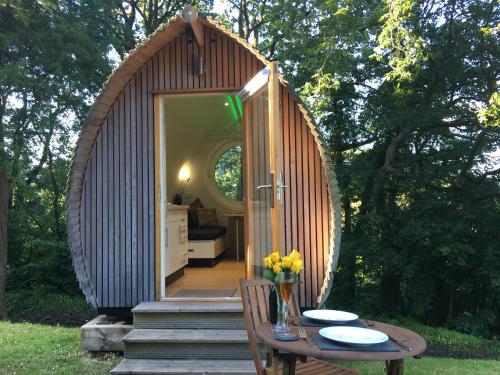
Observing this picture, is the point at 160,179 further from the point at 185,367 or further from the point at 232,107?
the point at 232,107

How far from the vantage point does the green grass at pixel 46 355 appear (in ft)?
14.4

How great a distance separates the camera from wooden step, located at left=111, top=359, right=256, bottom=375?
393cm

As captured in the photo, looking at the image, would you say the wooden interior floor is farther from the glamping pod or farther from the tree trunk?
the tree trunk

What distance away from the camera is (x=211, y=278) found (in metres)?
6.39

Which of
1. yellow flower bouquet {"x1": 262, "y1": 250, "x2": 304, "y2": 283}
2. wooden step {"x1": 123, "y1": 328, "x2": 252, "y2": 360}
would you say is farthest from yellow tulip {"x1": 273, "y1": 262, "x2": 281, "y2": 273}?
wooden step {"x1": 123, "y1": 328, "x2": 252, "y2": 360}

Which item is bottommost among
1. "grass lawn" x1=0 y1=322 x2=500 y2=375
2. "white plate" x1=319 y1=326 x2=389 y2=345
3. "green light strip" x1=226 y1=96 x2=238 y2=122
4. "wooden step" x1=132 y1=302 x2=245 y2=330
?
"grass lawn" x1=0 y1=322 x2=500 y2=375

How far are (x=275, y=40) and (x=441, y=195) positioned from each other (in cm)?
474

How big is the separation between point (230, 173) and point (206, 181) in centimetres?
52

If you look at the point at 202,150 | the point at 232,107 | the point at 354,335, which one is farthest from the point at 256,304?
the point at 202,150

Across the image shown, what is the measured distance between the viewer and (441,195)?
324 inches

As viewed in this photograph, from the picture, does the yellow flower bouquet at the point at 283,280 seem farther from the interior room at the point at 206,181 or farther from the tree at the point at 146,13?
the tree at the point at 146,13

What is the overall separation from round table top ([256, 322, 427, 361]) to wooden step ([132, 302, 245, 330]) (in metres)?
1.72

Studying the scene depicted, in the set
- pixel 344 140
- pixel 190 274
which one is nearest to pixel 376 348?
pixel 190 274

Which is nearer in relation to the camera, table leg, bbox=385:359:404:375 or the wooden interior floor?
table leg, bbox=385:359:404:375
